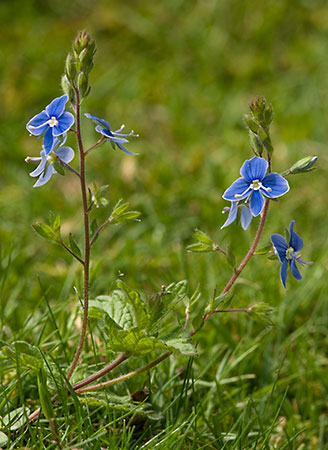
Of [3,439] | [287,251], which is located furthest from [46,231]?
[287,251]

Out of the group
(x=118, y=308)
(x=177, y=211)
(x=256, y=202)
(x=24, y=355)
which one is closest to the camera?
(x=256, y=202)

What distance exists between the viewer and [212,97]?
5191mm

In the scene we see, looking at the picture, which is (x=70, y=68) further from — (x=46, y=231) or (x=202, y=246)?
(x=202, y=246)

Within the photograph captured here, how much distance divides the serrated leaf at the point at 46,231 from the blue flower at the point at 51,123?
0.24 meters

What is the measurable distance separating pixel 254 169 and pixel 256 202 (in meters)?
0.10

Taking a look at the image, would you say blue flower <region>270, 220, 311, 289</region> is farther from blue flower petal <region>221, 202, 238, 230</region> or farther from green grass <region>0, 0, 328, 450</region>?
green grass <region>0, 0, 328, 450</region>

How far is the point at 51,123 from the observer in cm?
190

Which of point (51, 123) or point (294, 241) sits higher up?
point (51, 123)

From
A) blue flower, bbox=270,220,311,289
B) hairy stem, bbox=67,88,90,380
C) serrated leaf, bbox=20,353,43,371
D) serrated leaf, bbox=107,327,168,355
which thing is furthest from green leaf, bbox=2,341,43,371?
blue flower, bbox=270,220,311,289

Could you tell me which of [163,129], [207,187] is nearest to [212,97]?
[163,129]

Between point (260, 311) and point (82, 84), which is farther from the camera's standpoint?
point (260, 311)

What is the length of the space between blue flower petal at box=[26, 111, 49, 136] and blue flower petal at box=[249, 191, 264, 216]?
2.19ft

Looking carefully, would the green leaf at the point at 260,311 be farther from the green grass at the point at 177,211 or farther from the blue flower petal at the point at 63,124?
the blue flower petal at the point at 63,124

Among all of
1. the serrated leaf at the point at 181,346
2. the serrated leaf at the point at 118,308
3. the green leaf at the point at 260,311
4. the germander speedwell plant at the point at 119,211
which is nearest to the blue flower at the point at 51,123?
the germander speedwell plant at the point at 119,211
